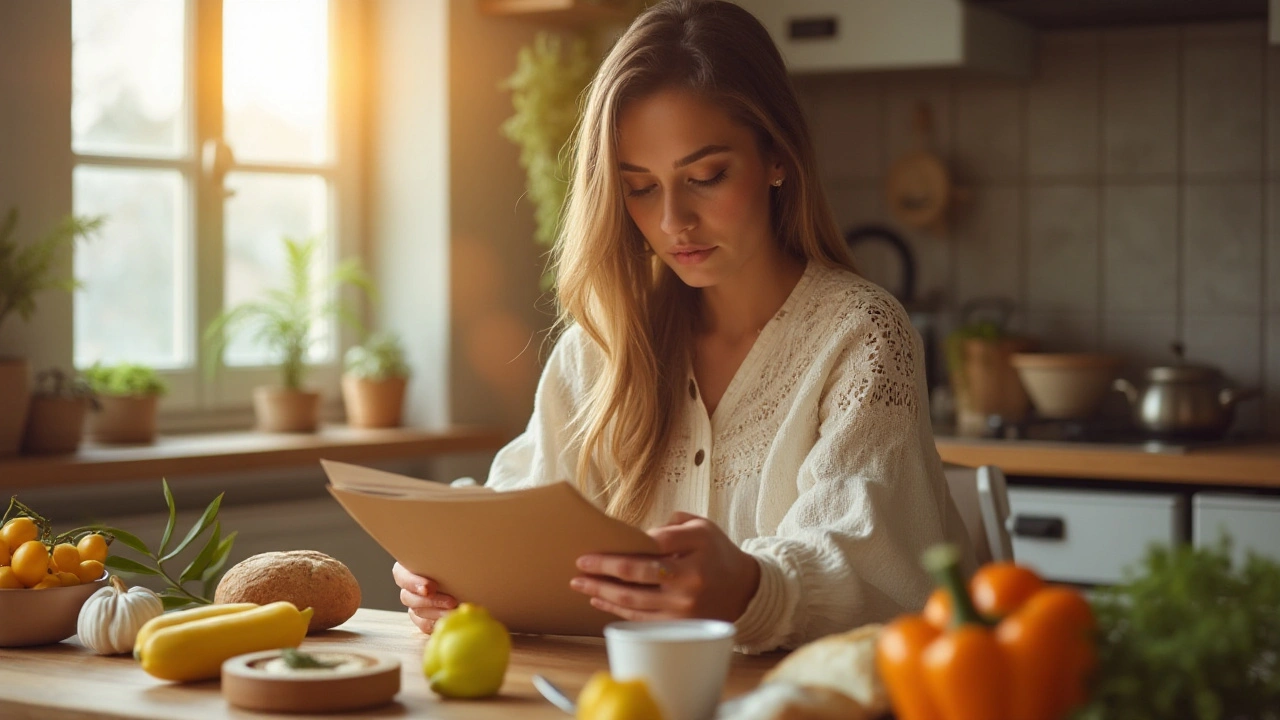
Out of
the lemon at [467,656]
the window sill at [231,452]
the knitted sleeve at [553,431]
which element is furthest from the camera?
the window sill at [231,452]

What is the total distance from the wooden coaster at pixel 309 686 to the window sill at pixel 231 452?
1.45 m

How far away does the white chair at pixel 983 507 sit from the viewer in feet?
6.40

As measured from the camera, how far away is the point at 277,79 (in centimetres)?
330

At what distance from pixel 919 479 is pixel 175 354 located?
2022 mm

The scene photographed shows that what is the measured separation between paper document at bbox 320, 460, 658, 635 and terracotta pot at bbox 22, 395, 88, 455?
1.41 m

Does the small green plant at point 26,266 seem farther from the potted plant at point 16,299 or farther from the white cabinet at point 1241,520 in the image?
the white cabinet at point 1241,520

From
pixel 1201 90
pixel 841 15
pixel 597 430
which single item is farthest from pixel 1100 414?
pixel 597 430

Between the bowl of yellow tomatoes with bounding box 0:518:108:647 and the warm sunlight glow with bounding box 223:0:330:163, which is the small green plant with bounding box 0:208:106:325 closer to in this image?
the warm sunlight glow with bounding box 223:0:330:163

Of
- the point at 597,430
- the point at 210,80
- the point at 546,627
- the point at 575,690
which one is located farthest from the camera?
the point at 210,80

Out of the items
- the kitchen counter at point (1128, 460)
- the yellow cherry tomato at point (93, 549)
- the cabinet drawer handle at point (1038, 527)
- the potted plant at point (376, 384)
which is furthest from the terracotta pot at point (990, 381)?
the yellow cherry tomato at point (93, 549)

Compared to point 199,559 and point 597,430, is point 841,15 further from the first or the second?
point 199,559

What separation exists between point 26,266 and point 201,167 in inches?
23.8

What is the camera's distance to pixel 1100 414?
3.53m

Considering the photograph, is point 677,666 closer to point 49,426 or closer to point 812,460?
point 812,460
